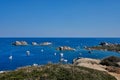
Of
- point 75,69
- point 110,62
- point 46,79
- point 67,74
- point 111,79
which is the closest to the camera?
point 46,79

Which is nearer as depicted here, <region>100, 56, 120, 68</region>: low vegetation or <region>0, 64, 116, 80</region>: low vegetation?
<region>0, 64, 116, 80</region>: low vegetation

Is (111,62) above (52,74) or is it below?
below

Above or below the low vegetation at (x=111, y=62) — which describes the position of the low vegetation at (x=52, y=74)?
above

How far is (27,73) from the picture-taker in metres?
16.7

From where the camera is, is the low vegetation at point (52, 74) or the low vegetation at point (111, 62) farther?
the low vegetation at point (111, 62)

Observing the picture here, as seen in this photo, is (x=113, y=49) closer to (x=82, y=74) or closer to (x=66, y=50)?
(x=66, y=50)

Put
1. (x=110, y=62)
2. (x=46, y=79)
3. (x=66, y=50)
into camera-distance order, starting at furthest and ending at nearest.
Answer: (x=66, y=50)
(x=110, y=62)
(x=46, y=79)

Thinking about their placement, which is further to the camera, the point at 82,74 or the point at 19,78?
the point at 82,74

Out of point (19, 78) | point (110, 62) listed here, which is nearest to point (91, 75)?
point (19, 78)

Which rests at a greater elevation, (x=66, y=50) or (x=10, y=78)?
(x=10, y=78)

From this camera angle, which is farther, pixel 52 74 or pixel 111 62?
pixel 111 62

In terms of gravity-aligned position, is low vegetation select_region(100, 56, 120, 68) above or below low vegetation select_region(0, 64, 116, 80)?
below

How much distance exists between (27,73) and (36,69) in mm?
947

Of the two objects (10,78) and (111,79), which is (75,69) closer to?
(111,79)
